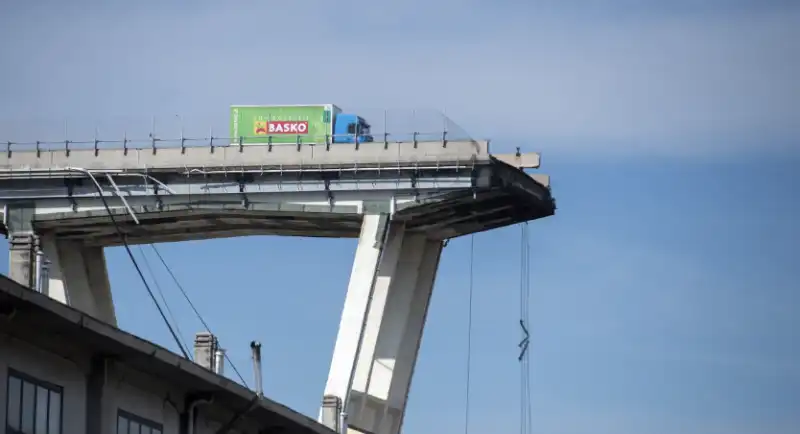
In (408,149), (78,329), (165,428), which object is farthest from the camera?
(408,149)

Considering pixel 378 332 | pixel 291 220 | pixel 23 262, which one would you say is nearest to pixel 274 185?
pixel 291 220

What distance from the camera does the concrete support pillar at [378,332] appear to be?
102250 mm

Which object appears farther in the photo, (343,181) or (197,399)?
(343,181)

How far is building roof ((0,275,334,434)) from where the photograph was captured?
1356 inches

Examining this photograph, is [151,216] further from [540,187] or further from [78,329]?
[78,329]

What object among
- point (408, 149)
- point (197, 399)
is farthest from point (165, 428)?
point (408, 149)

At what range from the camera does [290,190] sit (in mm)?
103250

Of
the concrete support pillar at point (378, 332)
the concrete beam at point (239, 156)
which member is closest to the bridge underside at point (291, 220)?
the concrete support pillar at point (378, 332)

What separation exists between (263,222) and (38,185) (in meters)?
12.8

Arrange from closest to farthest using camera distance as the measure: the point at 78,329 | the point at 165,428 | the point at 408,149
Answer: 1. the point at 78,329
2. the point at 165,428
3. the point at 408,149

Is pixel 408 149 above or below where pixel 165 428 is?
above

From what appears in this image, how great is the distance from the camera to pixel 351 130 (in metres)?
102

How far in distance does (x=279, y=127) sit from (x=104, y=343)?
218 feet

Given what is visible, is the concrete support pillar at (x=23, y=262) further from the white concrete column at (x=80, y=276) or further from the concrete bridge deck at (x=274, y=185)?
the white concrete column at (x=80, y=276)
